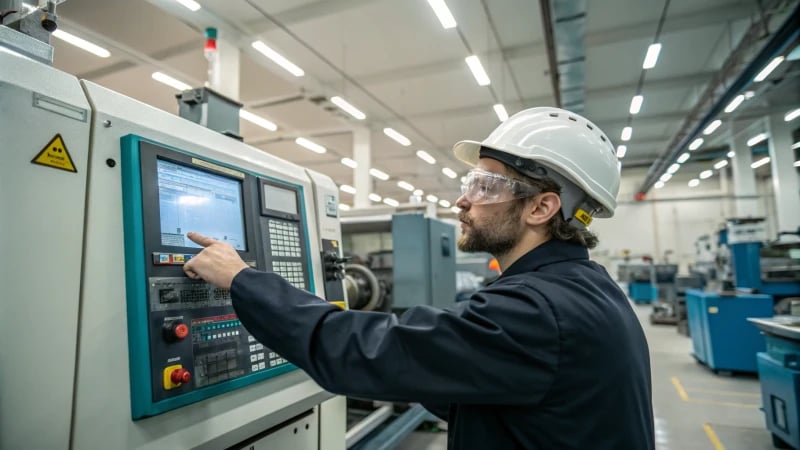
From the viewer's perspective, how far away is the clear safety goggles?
1.03 m

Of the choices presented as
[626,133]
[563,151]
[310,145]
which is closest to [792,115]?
[626,133]

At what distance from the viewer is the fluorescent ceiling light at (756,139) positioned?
930 cm

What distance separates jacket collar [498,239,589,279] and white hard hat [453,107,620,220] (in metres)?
0.08

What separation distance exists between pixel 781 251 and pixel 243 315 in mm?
6068

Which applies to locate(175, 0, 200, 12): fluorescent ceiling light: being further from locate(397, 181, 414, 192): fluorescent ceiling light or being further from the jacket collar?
locate(397, 181, 414, 192): fluorescent ceiling light

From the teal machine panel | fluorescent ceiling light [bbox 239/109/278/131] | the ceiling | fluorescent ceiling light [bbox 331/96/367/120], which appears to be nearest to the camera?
the teal machine panel

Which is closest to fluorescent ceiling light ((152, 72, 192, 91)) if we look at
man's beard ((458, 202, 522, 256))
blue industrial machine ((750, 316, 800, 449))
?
man's beard ((458, 202, 522, 256))

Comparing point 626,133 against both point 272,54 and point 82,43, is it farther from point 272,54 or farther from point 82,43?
point 82,43

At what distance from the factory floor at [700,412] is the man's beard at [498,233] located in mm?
2568

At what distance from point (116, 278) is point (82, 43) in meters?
6.45

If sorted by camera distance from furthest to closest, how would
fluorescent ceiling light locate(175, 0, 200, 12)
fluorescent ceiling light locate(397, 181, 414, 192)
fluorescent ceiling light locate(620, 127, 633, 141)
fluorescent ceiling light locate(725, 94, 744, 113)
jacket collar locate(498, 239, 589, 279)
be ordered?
fluorescent ceiling light locate(397, 181, 414, 192) → fluorescent ceiling light locate(620, 127, 633, 141) → fluorescent ceiling light locate(725, 94, 744, 113) → fluorescent ceiling light locate(175, 0, 200, 12) → jacket collar locate(498, 239, 589, 279)

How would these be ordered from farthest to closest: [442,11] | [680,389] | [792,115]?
[792,115], [680,389], [442,11]

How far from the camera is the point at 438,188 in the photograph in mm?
14875

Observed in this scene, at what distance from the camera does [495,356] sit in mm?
725
